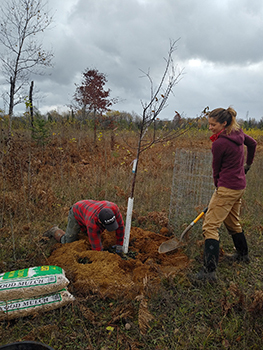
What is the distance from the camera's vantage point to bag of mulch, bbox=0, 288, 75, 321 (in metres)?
2.29

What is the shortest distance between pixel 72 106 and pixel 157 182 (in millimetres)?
7018

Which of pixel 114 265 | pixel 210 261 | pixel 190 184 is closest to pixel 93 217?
pixel 114 265

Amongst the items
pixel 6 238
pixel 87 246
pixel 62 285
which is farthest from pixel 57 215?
pixel 62 285

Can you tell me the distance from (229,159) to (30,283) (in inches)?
98.3

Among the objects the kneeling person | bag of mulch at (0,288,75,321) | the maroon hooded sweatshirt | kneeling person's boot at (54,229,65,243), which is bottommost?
bag of mulch at (0,288,75,321)

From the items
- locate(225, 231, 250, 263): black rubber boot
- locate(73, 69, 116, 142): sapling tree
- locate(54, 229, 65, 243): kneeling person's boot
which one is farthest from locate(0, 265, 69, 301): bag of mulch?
locate(73, 69, 116, 142): sapling tree

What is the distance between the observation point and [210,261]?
2.84 m

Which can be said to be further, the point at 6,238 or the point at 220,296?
the point at 6,238

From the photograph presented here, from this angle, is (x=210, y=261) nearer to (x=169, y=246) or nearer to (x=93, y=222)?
(x=169, y=246)

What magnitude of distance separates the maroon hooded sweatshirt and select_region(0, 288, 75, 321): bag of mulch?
2.12m

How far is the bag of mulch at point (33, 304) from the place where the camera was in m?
2.29

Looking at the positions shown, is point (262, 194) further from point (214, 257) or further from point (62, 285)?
point (62, 285)

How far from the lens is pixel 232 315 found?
2.34 metres

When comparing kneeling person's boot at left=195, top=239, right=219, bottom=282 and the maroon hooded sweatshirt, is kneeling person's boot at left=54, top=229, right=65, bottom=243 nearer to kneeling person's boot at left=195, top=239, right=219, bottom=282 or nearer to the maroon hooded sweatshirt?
kneeling person's boot at left=195, top=239, right=219, bottom=282
